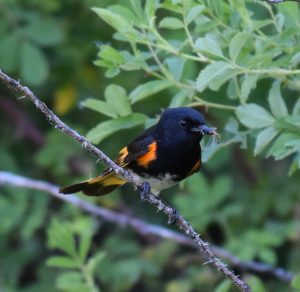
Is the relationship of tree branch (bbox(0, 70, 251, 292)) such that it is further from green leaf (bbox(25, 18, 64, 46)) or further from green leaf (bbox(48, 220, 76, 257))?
green leaf (bbox(25, 18, 64, 46))

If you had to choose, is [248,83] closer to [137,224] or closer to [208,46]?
[208,46]

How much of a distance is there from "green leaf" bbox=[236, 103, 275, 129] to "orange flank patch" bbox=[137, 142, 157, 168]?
62cm

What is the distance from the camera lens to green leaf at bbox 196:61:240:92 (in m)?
2.98

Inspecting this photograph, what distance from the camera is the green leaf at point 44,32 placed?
5.57 metres

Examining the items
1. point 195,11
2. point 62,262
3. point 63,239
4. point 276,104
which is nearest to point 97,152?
point 195,11

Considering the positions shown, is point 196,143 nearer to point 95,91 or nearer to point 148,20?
point 148,20

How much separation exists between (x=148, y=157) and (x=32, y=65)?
1.87 m

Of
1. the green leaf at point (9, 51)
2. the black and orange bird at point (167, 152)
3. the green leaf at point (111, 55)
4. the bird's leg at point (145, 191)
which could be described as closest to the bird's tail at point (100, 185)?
the black and orange bird at point (167, 152)

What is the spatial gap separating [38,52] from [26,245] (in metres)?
1.58

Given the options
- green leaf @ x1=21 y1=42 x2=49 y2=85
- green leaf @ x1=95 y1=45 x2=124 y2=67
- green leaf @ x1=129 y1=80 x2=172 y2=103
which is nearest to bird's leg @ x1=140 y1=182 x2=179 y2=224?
green leaf @ x1=129 y1=80 x2=172 y2=103

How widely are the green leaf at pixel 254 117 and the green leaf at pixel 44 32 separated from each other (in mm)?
2542

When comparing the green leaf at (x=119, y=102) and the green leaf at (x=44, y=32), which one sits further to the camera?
the green leaf at (x=44, y=32)

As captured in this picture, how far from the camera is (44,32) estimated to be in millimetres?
5617

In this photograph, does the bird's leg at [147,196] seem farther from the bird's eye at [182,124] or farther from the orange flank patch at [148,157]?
the bird's eye at [182,124]
